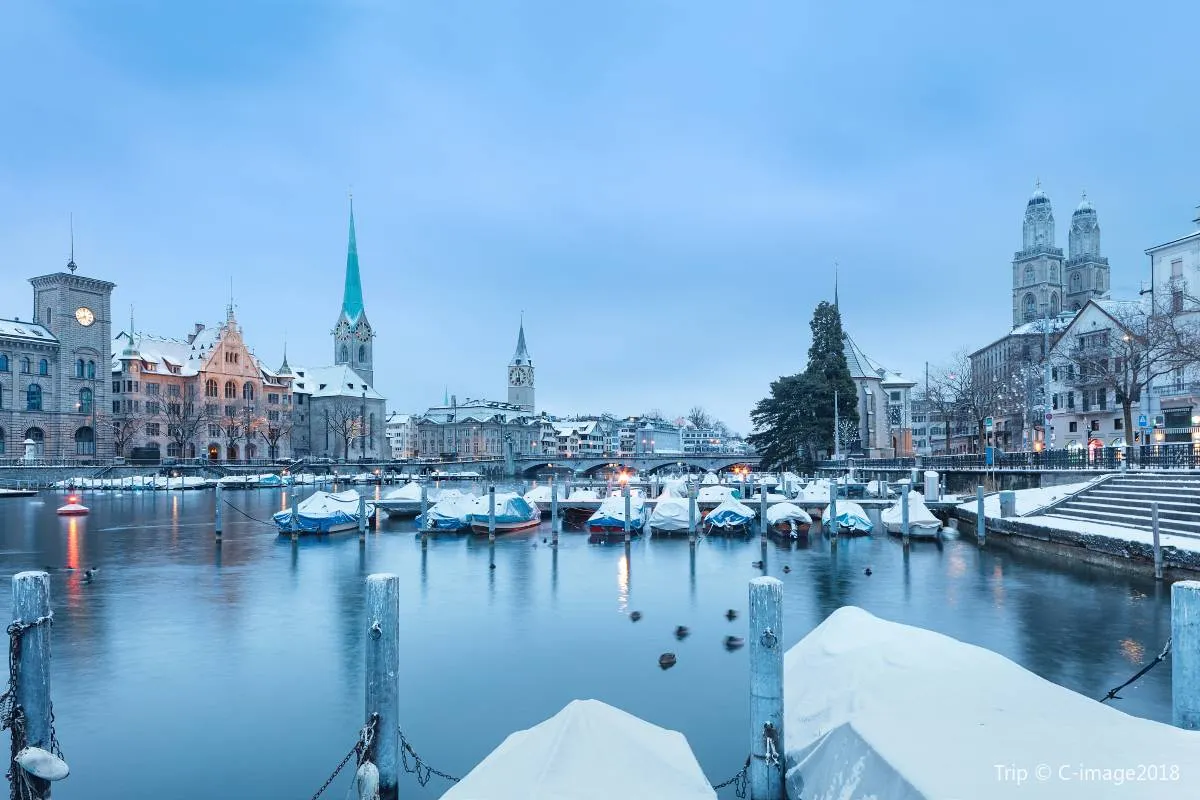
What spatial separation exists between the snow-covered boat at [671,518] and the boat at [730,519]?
1986 millimetres

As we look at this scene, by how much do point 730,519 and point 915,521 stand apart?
33.3 ft

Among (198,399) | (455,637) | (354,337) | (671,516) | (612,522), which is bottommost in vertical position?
(455,637)

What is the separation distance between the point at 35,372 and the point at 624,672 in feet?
352

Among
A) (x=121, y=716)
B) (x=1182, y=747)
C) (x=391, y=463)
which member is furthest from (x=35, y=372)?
(x=1182, y=747)

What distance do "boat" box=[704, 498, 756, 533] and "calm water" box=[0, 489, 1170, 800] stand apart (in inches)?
206

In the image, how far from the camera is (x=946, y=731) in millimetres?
8328

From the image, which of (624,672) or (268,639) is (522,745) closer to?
(624,672)

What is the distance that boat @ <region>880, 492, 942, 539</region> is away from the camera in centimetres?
4047

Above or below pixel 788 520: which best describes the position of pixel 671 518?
above

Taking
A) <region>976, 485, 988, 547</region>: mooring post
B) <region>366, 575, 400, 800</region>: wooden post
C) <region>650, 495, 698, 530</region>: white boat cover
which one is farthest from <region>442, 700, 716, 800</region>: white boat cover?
<region>650, 495, 698, 530</region>: white boat cover

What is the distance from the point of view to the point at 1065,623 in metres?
21.6

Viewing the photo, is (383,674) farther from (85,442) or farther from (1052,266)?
(1052,266)

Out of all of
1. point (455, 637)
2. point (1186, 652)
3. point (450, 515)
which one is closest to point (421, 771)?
point (455, 637)

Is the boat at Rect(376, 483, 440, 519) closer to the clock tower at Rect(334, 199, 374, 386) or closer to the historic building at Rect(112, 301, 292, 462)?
the historic building at Rect(112, 301, 292, 462)
